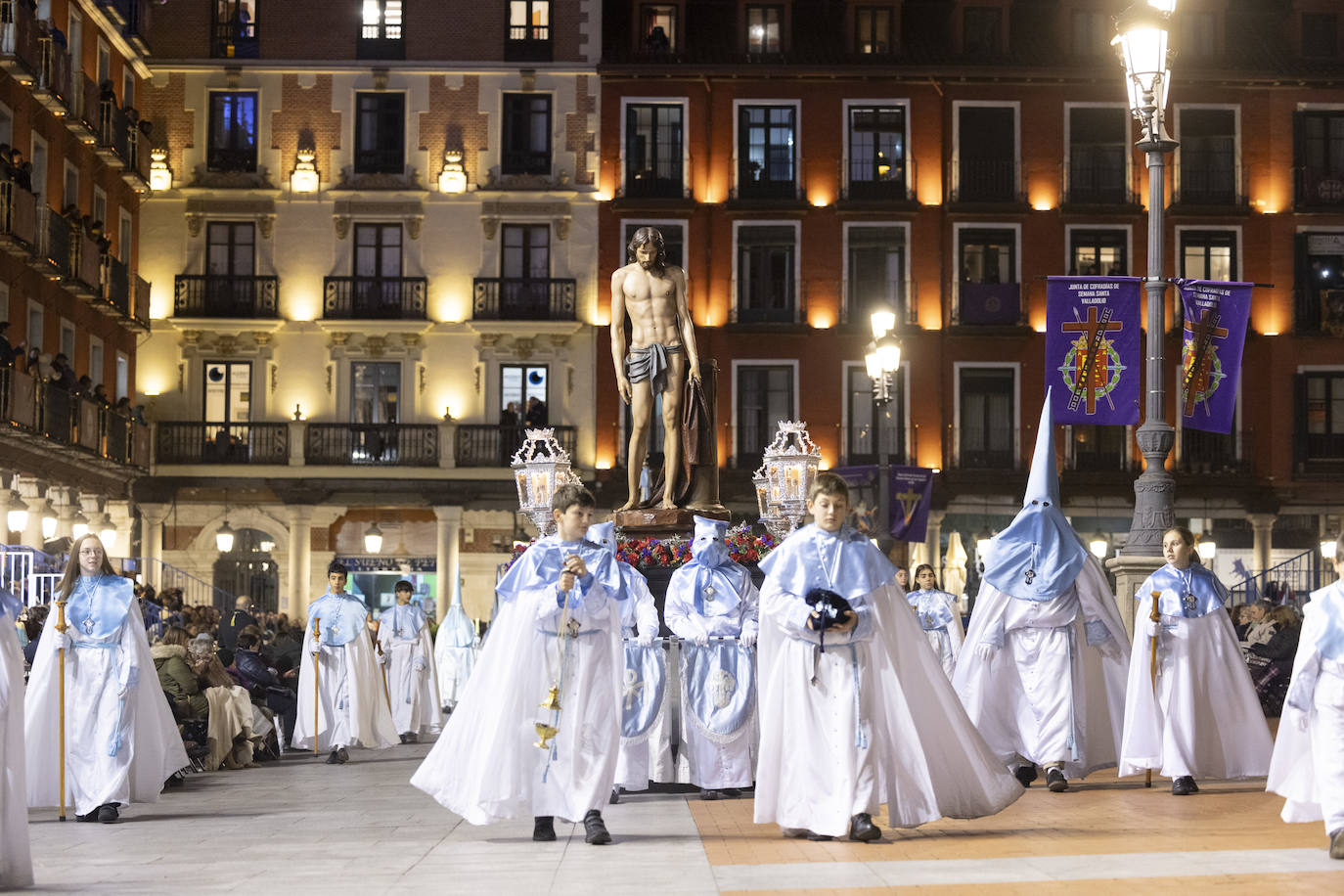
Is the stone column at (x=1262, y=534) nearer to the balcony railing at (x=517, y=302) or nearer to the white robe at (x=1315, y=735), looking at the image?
the balcony railing at (x=517, y=302)

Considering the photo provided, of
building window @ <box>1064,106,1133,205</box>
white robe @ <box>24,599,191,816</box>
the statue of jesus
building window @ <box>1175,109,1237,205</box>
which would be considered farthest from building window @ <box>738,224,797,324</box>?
white robe @ <box>24,599,191,816</box>

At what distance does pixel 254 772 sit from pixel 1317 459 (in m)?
29.3

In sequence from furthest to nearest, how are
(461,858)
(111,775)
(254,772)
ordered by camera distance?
1. (254,772)
2. (111,775)
3. (461,858)

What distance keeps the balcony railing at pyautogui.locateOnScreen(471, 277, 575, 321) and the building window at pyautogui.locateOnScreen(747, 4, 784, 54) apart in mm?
6849

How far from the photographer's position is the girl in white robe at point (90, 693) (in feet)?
41.1

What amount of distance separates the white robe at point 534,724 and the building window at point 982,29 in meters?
32.8

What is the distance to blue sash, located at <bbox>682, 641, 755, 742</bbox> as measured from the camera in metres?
13.3

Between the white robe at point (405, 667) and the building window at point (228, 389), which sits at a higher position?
the building window at point (228, 389)

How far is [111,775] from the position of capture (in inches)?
492

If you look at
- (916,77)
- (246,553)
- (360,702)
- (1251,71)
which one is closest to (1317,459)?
(1251,71)

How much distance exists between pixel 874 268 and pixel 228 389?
14158mm

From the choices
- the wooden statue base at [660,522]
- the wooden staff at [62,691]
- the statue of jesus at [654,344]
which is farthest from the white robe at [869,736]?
the statue of jesus at [654,344]

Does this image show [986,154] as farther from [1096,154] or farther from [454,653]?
[454,653]

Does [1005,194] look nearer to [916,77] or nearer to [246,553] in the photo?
[916,77]
